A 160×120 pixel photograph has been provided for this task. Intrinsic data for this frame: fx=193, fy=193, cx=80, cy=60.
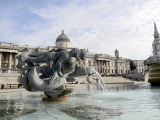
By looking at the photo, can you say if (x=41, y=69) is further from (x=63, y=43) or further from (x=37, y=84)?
(x=63, y=43)

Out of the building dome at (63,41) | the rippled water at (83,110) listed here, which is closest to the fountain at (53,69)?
the rippled water at (83,110)

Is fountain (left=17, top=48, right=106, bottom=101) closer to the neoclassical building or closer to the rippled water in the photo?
the rippled water

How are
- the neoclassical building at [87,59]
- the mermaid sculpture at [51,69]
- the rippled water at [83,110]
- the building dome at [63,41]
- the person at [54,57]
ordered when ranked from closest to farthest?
the rippled water at [83,110] < the mermaid sculpture at [51,69] < the person at [54,57] < the neoclassical building at [87,59] < the building dome at [63,41]

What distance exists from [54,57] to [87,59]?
2567 inches

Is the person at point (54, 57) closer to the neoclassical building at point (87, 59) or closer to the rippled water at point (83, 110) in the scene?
the rippled water at point (83, 110)

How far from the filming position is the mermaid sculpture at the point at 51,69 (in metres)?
9.70

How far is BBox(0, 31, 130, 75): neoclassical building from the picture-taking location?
53781 millimetres

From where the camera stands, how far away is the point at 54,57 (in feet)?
34.4

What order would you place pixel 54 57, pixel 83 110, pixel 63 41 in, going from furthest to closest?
pixel 63 41 < pixel 54 57 < pixel 83 110

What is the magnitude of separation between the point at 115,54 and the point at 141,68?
3641 cm

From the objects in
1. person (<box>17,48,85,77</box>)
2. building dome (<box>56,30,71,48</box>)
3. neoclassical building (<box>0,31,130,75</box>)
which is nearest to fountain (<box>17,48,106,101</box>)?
person (<box>17,48,85,77</box>)

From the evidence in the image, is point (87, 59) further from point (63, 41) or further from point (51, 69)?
point (51, 69)

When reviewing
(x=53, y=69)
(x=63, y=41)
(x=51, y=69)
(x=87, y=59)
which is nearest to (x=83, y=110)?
(x=53, y=69)

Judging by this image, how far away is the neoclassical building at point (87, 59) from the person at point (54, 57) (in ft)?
84.6
